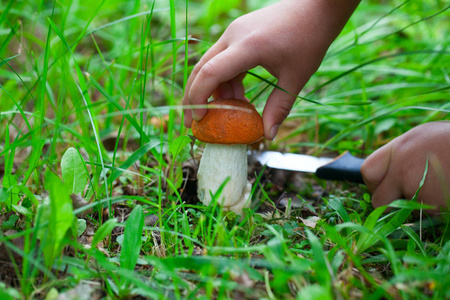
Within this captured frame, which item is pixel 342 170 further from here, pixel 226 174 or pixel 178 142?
pixel 178 142

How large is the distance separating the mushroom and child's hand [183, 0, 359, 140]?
0.21 ft

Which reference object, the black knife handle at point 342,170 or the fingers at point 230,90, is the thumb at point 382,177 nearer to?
the black knife handle at point 342,170

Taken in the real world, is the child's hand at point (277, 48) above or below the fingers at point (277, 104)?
above

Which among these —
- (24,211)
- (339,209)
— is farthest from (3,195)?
(339,209)

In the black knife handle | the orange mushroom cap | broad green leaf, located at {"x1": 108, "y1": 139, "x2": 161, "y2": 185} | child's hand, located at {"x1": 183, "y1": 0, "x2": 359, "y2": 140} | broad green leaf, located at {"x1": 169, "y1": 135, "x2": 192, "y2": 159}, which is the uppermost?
child's hand, located at {"x1": 183, "y1": 0, "x2": 359, "y2": 140}

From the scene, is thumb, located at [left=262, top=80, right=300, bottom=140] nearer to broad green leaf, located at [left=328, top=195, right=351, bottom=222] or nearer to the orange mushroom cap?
the orange mushroom cap

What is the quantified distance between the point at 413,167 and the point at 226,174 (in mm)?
846

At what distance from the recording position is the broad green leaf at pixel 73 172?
1494mm

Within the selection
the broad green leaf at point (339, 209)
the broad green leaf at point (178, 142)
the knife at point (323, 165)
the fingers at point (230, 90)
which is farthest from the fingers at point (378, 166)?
the broad green leaf at point (178, 142)

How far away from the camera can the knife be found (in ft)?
6.30

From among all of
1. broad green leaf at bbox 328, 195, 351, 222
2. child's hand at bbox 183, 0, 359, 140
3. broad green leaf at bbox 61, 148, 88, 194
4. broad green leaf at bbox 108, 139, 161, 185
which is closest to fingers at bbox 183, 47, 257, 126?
child's hand at bbox 183, 0, 359, 140

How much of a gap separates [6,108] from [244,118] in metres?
1.58

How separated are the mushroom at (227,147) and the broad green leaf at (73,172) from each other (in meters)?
0.52

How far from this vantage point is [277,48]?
157cm
